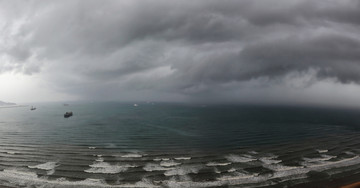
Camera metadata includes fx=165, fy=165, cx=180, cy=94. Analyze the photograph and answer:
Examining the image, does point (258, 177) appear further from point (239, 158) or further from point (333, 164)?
point (333, 164)

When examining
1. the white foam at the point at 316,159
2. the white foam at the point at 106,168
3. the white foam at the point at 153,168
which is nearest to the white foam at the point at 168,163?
the white foam at the point at 153,168

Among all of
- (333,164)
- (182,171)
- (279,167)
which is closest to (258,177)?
(279,167)

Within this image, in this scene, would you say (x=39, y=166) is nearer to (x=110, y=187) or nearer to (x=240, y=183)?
Result: (x=110, y=187)

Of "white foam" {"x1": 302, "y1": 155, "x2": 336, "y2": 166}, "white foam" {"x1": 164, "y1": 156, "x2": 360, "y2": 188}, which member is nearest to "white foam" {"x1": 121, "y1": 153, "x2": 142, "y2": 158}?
"white foam" {"x1": 164, "y1": 156, "x2": 360, "y2": 188}

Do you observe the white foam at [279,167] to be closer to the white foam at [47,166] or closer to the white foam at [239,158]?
the white foam at [239,158]

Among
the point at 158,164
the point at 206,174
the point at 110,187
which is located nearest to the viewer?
the point at 110,187

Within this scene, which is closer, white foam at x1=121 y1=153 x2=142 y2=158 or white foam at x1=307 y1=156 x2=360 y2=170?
white foam at x1=307 y1=156 x2=360 y2=170

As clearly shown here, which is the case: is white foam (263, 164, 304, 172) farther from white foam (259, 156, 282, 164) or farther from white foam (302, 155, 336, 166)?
white foam (302, 155, 336, 166)

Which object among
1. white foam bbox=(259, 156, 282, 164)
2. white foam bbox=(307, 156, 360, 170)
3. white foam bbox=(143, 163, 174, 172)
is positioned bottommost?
white foam bbox=(307, 156, 360, 170)

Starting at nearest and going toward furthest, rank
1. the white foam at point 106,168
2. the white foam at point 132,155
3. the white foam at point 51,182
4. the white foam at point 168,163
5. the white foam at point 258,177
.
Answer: the white foam at point 51,182 < the white foam at point 258,177 < the white foam at point 106,168 < the white foam at point 168,163 < the white foam at point 132,155

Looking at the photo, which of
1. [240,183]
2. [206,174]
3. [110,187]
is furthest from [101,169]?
[240,183]

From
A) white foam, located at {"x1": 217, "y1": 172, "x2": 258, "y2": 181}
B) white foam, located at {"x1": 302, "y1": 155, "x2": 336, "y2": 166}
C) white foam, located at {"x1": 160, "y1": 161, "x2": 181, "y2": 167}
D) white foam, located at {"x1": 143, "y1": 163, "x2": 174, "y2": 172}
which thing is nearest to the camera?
white foam, located at {"x1": 217, "y1": 172, "x2": 258, "y2": 181}
